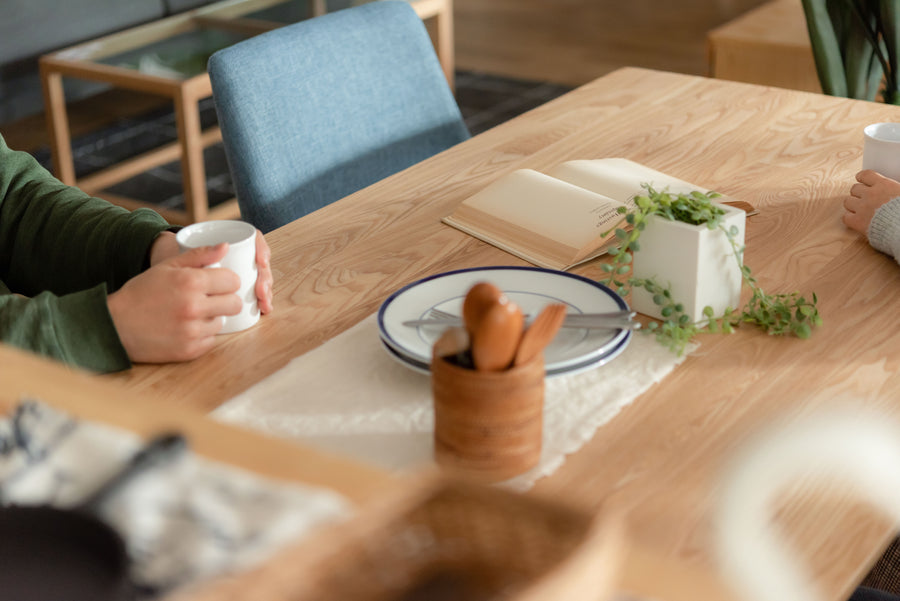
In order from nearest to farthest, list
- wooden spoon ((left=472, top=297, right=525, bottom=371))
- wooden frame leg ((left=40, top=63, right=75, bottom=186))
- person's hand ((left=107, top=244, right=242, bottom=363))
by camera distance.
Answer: wooden spoon ((left=472, top=297, right=525, bottom=371)) < person's hand ((left=107, top=244, right=242, bottom=363)) < wooden frame leg ((left=40, top=63, right=75, bottom=186))

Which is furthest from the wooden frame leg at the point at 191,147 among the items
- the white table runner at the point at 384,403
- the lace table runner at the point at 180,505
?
the lace table runner at the point at 180,505

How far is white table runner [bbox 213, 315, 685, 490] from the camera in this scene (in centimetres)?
75

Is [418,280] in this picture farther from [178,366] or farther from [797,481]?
[797,481]

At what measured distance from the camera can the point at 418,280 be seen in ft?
3.16

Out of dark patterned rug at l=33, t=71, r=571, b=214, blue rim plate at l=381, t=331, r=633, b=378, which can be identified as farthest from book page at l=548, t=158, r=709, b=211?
dark patterned rug at l=33, t=71, r=571, b=214

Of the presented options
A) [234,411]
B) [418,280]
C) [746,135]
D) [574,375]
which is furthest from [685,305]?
[746,135]

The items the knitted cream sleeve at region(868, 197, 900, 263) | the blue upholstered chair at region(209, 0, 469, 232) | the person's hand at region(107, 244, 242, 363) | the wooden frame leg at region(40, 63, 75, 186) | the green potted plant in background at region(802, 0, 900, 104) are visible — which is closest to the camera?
the person's hand at region(107, 244, 242, 363)

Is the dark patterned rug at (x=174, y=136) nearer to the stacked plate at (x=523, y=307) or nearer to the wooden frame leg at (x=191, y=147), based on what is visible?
the wooden frame leg at (x=191, y=147)

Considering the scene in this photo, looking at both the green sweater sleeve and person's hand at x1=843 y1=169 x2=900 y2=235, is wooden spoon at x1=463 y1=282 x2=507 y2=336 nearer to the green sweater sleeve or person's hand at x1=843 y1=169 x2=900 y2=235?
the green sweater sleeve

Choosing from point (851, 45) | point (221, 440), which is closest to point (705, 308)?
point (221, 440)

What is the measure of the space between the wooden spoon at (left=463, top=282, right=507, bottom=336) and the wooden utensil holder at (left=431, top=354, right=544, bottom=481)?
40mm

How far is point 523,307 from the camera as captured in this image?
915 millimetres

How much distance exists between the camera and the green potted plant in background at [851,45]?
1.93 metres

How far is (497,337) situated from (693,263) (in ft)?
1.03
